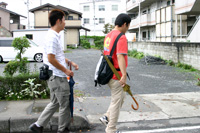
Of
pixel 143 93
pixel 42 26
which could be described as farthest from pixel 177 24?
pixel 42 26

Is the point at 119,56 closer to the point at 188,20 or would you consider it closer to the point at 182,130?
the point at 182,130

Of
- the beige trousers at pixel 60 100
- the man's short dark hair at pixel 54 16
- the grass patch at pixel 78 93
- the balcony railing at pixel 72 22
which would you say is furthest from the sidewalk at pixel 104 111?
the balcony railing at pixel 72 22

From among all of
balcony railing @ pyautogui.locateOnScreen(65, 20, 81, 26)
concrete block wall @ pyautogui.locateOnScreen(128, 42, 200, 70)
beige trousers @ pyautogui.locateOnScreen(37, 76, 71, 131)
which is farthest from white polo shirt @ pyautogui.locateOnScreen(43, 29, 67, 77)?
balcony railing @ pyautogui.locateOnScreen(65, 20, 81, 26)

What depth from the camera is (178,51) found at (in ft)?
43.3

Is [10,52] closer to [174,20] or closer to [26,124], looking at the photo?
[26,124]

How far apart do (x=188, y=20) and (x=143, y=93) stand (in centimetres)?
1464

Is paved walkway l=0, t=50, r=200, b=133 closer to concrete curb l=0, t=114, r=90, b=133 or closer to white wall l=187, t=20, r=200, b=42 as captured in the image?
concrete curb l=0, t=114, r=90, b=133

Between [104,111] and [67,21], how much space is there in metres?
34.4

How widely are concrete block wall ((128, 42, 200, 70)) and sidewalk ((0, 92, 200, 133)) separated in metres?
5.60

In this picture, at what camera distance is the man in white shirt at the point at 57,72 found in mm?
3371

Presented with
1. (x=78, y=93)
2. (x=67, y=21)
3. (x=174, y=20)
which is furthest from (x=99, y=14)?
(x=78, y=93)

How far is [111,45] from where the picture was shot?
3.57 m

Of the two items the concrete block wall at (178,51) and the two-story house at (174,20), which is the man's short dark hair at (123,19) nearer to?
the concrete block wall at (178,51)

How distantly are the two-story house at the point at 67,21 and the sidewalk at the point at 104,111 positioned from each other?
2927 cm
